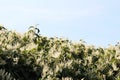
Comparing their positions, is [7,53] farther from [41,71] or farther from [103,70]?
[103,70]

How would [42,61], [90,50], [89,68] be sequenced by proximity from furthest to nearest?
[90,50], [89,68], [42,61]

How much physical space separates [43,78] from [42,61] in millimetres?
740

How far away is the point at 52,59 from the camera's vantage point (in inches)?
429

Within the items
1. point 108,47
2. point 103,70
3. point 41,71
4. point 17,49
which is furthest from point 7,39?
point 108,47

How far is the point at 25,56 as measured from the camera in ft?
34.7

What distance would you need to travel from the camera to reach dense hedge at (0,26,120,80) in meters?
10.0

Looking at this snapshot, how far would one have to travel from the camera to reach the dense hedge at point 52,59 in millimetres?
10000

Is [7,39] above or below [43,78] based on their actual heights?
above

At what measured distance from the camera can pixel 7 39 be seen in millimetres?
11844

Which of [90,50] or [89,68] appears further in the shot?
[90,50]

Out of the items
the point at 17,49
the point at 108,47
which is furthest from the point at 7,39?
the point at 108,47

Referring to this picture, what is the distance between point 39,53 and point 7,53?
48.3 inches

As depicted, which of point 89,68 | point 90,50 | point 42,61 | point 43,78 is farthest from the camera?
point 90,50

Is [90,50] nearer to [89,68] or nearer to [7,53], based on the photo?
[89,68]
